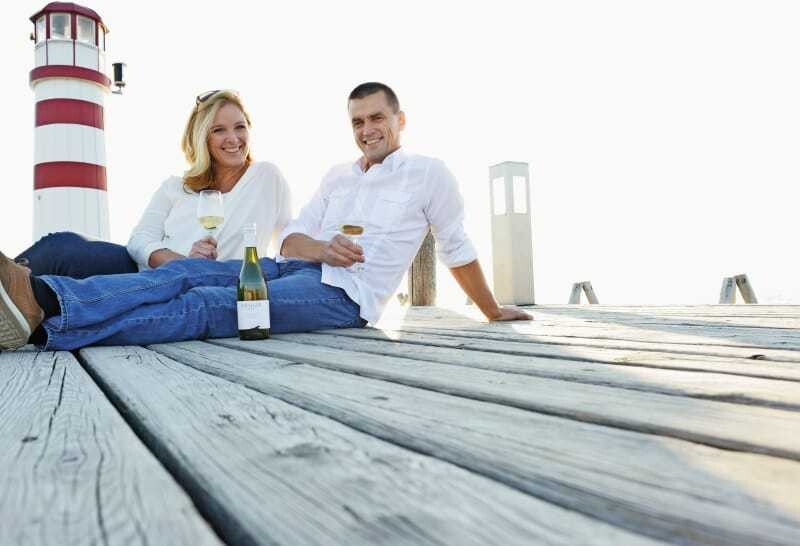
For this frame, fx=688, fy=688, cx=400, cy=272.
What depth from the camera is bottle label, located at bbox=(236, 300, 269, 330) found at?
2.19 meters

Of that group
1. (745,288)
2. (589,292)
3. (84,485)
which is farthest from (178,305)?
(745,288)

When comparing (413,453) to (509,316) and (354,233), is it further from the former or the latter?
(509,316)

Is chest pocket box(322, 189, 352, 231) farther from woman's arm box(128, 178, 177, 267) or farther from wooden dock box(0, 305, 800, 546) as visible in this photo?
wooden dock box(0, 305, 800, 546)

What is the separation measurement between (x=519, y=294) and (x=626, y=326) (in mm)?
3464

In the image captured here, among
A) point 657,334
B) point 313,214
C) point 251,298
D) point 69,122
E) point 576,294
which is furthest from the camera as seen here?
point 69,122

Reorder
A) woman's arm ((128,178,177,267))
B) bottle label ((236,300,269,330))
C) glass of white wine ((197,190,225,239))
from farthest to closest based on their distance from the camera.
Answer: woman's arm ((128,178,177,267))
glass of white wine ((197,190,225,239))
bottle label ((236,300,269,330))

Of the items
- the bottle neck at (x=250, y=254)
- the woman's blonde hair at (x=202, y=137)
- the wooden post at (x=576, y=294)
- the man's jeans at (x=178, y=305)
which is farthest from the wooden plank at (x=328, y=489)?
the wooden post at (x=576, y=294)

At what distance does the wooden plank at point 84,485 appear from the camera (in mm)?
512

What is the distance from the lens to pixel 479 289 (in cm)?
279

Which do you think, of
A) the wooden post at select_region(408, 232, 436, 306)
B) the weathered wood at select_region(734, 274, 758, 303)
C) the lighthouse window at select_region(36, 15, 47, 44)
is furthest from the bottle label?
the lighthouse window at select_region(36, 15, 47, 44)

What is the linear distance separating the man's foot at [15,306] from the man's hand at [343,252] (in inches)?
39.4

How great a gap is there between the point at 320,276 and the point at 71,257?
1056 mm

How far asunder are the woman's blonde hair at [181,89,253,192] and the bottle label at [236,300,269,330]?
1307 mm

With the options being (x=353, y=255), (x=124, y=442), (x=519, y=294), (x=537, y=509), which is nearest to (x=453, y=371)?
(x=124, y=442)
